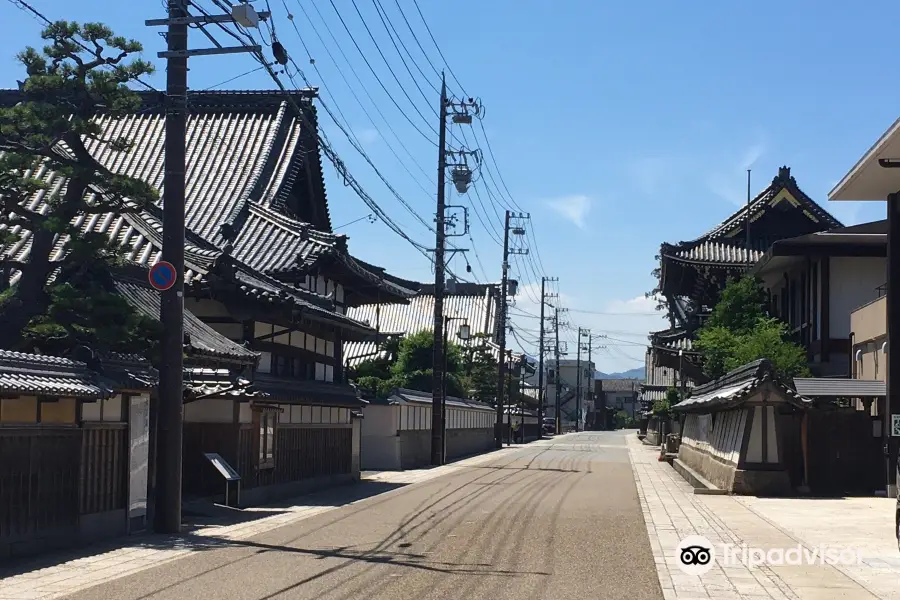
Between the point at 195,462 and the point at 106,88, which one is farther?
A: the point at 195,462

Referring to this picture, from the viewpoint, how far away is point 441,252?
40.1 meters

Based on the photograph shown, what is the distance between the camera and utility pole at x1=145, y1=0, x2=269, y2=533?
16609 mm

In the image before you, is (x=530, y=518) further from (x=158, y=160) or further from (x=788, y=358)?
(x=158, y=160)

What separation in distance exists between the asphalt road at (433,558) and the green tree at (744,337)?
11771 millimetres

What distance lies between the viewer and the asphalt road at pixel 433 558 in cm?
1127

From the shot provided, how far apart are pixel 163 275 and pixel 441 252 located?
24001 mm

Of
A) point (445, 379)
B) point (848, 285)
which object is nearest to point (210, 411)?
point (848, 285)

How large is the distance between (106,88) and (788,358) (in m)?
24.1

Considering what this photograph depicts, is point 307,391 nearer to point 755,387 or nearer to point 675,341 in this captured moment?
point 755,387

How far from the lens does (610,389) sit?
538ft

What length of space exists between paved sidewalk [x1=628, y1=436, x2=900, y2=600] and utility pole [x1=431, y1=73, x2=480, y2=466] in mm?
14418

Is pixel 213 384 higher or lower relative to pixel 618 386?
higher

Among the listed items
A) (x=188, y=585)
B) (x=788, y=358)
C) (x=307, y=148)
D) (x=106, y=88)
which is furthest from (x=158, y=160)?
(x=188, y=585)

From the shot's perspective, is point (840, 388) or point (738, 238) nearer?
point (840, 388)
